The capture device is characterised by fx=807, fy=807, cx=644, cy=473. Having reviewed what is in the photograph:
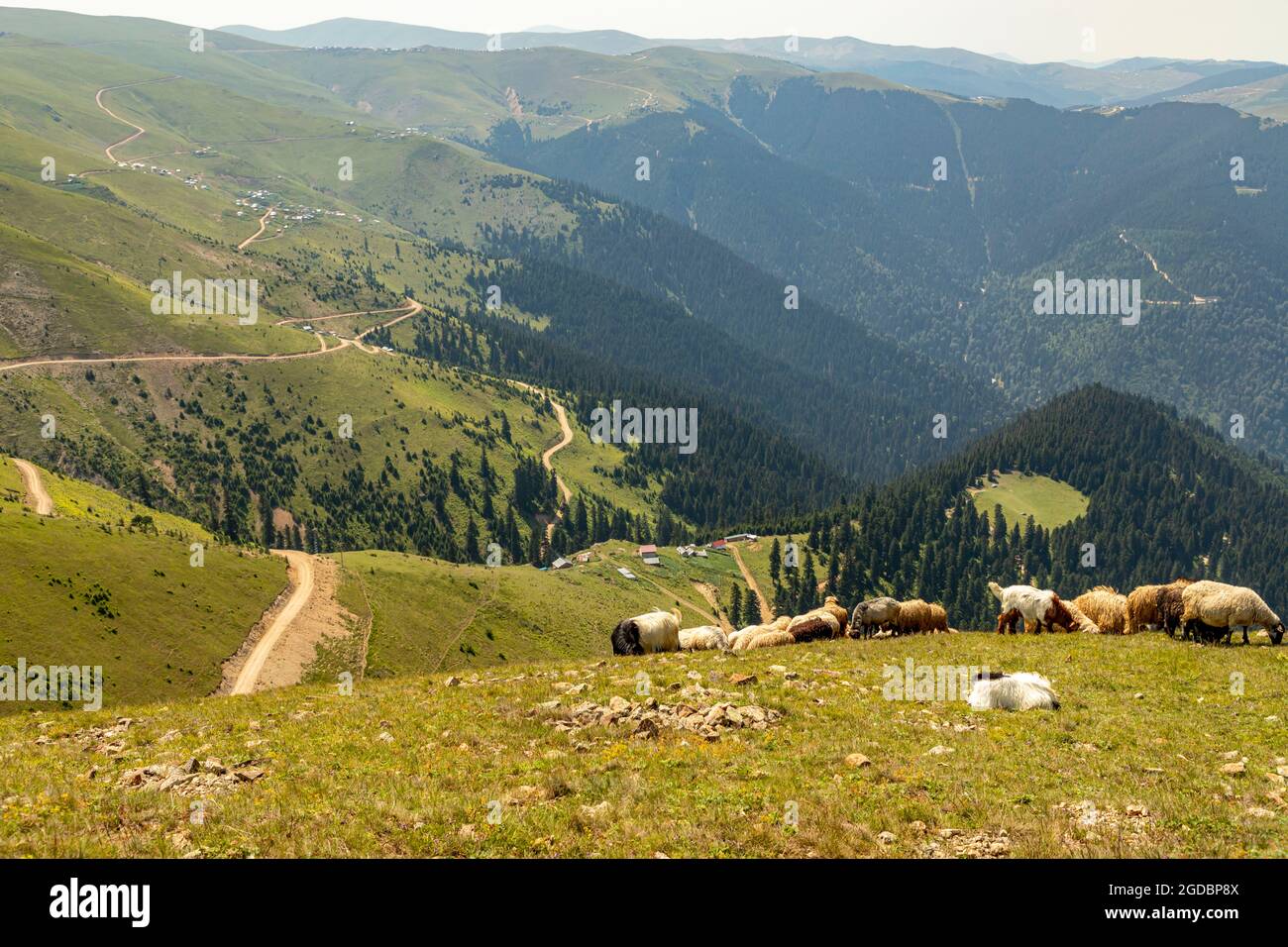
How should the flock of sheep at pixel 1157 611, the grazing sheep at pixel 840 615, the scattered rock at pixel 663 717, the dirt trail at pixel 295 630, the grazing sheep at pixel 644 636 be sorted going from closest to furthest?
1. the scattered rock at pixel 663 717
2. the flock of sheep at pixel 1157 611
3. the grazing sheep at pixel 644 636
4. the grazing sheep at pixel 840 615
5. the dirt trail at pixel 295 630

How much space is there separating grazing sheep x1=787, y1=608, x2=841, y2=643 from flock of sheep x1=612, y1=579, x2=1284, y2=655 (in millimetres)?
37

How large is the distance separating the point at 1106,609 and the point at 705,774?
109ft

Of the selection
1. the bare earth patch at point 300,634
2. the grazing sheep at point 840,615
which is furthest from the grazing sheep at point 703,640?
the bare earth patch at point 300,634

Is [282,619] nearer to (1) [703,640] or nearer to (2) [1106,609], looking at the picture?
(1) [703,640]

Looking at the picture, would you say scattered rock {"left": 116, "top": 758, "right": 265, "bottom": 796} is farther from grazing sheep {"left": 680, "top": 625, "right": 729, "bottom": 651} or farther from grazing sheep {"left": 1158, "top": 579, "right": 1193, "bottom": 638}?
grazing sheep {"left": 1158, "top": 579, "right": 1193, "bottom": 638}

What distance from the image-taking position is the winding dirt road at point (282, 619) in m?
66.1

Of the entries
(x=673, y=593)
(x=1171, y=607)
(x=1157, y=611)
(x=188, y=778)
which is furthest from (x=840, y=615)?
(x=673, y=593)

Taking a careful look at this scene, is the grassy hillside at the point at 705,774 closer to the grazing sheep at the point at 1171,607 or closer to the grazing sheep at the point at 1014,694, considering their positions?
the grazing sheep at the point at 1014,694

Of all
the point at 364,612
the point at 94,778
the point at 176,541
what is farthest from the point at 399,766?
the point at 176,541

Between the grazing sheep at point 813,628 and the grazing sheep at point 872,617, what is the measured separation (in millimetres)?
1679

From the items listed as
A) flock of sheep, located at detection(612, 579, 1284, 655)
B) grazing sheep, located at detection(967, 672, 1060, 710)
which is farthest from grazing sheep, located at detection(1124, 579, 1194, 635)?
grazing sheep, located at detection(967, 672, 1060, 710)

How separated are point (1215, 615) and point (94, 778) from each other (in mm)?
44015

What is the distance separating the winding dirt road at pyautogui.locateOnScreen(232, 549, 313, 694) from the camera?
2603 inches
